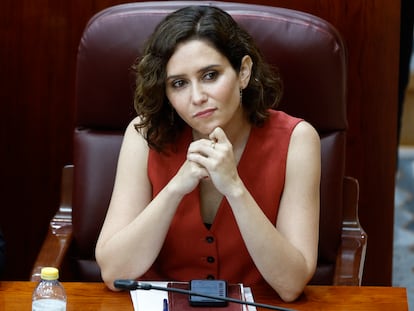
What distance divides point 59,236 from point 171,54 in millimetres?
637

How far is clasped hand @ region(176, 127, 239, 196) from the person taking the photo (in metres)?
2.08

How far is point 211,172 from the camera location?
2088 mm

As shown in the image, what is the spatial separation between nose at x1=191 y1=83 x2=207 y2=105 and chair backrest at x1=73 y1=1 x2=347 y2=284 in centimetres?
35

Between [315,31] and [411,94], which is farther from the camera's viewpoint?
[411,94]

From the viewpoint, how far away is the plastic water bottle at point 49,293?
72.8 inches

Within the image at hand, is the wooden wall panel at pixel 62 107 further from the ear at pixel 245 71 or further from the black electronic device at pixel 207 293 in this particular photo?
the black electronic device at pixel 207 293

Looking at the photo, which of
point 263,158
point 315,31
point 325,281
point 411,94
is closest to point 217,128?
point 263,158

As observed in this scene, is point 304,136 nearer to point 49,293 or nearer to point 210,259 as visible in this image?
point 210,259

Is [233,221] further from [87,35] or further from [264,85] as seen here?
[87,35]

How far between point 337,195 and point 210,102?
54cm

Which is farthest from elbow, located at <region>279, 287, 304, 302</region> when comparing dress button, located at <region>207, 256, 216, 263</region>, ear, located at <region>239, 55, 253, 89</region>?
ear, located at <region>239, 55, 253, 89</region>

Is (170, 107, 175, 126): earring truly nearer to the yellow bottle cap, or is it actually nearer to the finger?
the finger

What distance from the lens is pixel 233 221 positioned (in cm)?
228

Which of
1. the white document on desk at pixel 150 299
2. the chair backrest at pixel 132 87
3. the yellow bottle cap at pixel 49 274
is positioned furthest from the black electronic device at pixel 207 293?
the chair backrest at pixel 132 87
